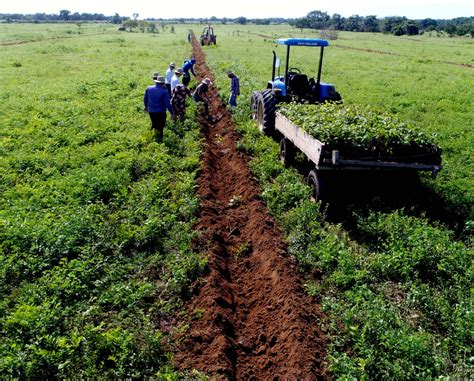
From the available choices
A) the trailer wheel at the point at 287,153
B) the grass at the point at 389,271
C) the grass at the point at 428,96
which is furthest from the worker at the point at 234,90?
the trailer wheel at the point at 287,153

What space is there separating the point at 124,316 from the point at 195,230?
7.02 feet

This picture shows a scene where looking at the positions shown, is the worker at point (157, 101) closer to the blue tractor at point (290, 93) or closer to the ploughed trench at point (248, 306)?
the blue tractor at point (290, 93)

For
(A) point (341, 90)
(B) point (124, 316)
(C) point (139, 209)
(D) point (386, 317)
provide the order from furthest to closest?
1. (A) point (341, 90)
2. (C) point (139, 209)
3. (B) point (124, 316)
4. (D) point (386, 317)

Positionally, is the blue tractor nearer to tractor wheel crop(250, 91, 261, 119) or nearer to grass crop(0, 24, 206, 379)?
tractor wheel crop(250, 91, 261, 119)

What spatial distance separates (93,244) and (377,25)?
106 meters

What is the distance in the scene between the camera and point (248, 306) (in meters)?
5.47

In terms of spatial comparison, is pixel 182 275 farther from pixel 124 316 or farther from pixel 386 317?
pixel 386 317

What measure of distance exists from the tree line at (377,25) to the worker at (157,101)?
76332mm

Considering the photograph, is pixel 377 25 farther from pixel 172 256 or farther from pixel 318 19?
pixel 172 256

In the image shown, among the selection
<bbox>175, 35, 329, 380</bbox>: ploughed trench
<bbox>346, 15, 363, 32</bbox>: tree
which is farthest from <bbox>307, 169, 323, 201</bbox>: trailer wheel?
<bbox>346, 15, 363, 32</bbox>: tree

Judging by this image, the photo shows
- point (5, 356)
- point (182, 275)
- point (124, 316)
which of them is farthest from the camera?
point (182, 275)

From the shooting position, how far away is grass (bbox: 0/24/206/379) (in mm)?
4320

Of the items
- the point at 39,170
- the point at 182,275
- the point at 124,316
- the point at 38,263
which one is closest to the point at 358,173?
the point at 182,275

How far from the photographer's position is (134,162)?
9203 millimetres
